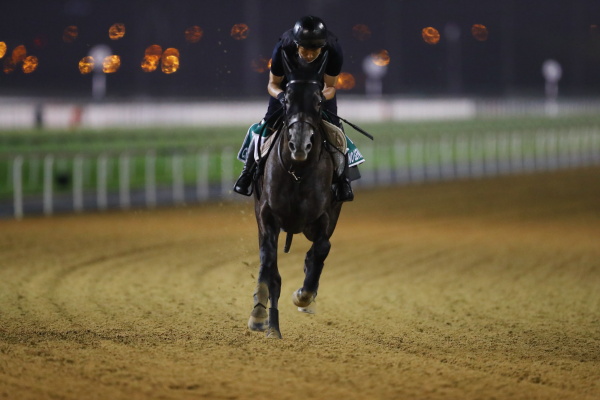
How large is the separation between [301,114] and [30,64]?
2898 inches

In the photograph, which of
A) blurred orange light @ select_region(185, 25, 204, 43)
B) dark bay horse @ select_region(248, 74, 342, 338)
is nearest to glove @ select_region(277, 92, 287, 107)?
dark bay horse @ select_region(248, 74, 342, 338)

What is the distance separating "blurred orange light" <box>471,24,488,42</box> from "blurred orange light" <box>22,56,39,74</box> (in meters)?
34.6

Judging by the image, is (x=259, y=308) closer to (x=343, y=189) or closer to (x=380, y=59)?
(x=343, y=189)

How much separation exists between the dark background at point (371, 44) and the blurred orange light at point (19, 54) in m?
0.61

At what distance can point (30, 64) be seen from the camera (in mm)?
77062

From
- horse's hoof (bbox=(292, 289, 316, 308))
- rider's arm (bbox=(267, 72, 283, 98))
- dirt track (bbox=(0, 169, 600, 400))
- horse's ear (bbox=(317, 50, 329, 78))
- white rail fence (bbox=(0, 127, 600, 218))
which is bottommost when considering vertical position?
white rail fence (bbox=(0, 127, 600, 218))

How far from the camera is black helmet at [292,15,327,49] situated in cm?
741

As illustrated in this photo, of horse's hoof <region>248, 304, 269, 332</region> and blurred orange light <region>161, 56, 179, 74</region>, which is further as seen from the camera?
blurred orange light <region>161, 56, 179, 74</region>

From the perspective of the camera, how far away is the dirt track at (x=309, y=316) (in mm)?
6234

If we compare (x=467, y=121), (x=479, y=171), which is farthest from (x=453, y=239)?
(x=467, y=121)

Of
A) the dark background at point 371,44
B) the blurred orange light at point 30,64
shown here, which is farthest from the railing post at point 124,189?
the blurred orange light at point 30,64

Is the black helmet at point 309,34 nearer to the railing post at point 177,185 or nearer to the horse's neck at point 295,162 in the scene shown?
the horse's neck at point 295,162

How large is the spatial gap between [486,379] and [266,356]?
5.16 ft

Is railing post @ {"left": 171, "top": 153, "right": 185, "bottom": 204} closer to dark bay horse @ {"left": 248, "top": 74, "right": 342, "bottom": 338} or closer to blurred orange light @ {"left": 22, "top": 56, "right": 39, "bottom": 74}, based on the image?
dark bay horse @ {"left": 248, "top": 74, "right": 342, "bottom": 338}
